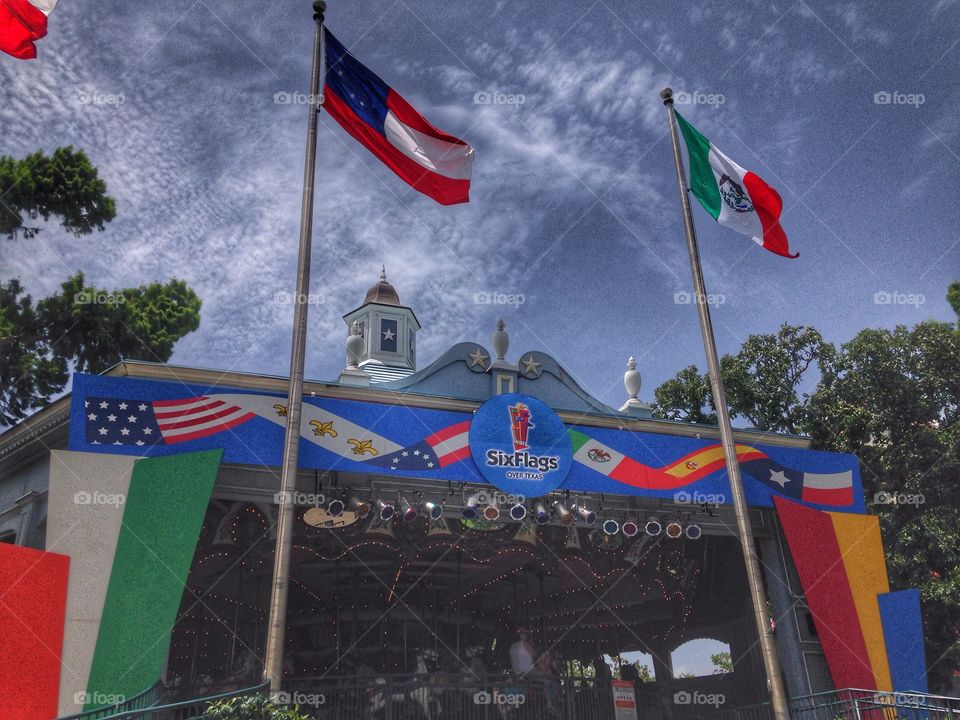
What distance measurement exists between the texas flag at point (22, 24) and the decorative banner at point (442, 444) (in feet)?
17.6

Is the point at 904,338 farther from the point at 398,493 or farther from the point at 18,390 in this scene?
the point at 18,390

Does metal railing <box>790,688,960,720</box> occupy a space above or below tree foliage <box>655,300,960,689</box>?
below

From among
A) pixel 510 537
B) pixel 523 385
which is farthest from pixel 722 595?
pixel 523 385

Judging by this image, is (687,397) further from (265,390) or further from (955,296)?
(265,390)

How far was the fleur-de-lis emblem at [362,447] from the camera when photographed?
1531 cm

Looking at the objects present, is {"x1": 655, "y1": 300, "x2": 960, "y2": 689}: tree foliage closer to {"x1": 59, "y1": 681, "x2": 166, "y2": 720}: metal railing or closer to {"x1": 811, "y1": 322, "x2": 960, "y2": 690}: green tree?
{"x1": 811, "y1": 322, "x2": 960, "y2": 690}: green tree

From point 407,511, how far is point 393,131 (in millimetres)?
7186

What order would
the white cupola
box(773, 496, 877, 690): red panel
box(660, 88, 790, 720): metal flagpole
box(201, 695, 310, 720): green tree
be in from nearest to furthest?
1. box(201, 695, 310, 720): green tree
2. box(660, 88, 790, 720): metal flagpole
3. box(773, 496, 877, 690): red panel
4. the white cupola

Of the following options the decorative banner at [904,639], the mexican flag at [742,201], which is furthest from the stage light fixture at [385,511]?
the decorative banner at [904,639]

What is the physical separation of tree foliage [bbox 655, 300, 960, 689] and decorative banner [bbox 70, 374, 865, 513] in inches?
342

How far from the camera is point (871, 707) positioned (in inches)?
569

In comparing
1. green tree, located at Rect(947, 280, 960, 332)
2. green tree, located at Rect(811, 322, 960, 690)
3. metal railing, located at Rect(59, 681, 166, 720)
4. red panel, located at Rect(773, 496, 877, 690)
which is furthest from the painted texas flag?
green tree, located at Rect(947, 280, 960, 332)

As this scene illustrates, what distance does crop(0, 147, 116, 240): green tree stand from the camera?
76.7 ft

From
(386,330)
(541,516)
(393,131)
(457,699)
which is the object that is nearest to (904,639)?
(541,516)
